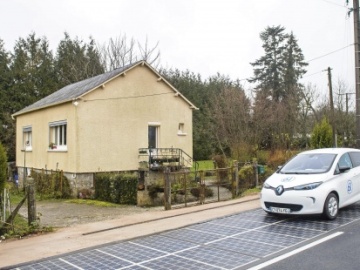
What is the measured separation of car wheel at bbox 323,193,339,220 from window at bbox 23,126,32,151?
20002mm

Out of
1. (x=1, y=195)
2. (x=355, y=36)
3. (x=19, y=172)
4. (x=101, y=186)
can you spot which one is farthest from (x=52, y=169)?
(x=355, y=36)

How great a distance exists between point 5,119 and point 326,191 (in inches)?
1302

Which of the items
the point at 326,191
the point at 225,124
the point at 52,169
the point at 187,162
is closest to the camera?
the point at 326,191

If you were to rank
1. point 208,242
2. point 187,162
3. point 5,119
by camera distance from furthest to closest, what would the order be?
point 5,119, point 187,162, point 208,242

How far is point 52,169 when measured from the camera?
20078 mm

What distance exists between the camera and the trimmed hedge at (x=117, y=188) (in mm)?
15070

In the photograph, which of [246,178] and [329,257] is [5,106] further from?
[329,257]

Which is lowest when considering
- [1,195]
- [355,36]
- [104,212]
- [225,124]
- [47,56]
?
[104,212]

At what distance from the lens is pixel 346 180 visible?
29.6 ft

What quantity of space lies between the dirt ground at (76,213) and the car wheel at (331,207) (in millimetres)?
5697

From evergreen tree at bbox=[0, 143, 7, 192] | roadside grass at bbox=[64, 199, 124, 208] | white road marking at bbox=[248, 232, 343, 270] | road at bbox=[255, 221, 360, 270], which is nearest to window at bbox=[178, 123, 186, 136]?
roadside grass at bbox=[64, 199, 124, 208]

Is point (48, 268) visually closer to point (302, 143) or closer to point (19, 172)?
point (19, 172)

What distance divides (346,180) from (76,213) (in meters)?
8.77

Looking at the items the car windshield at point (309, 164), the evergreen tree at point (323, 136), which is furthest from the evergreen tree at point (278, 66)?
the car windshield at point (309, 164)
